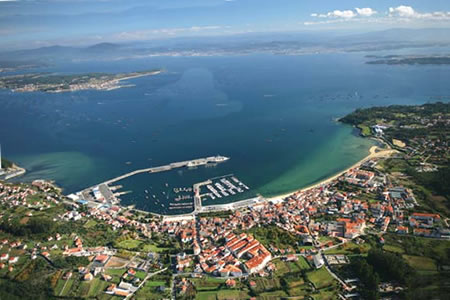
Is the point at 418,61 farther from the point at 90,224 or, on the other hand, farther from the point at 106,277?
the point at 106,277

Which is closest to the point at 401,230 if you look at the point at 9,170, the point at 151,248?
the point at 151,248

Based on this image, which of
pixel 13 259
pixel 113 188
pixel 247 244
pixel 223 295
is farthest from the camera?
pixel 113 188

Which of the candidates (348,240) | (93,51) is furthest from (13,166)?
(93,51)

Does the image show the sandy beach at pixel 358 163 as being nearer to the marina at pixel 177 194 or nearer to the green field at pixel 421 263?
the marina at pixel 177 194

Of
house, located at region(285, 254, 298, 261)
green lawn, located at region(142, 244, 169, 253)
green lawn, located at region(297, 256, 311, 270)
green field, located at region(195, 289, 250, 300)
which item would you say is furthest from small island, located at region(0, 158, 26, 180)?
green lawn, located at region(297, 256, 311, 270)

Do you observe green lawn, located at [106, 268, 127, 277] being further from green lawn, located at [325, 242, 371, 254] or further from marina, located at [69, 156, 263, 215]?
green lawn, located at [325, 242, 371, 254]

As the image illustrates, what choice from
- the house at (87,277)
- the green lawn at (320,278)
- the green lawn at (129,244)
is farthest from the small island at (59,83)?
the green lawn at (320,278)
